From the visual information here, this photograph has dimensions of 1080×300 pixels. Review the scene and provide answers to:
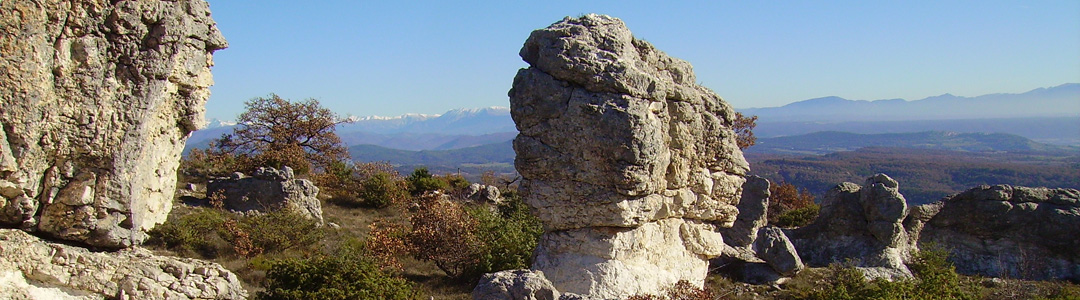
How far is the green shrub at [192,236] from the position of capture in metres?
14.8

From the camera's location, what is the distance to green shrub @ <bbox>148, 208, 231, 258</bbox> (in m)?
14.8

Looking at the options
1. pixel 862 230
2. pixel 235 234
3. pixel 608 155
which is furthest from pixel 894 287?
pixel 235 234

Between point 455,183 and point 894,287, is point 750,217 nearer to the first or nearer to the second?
point 894,287

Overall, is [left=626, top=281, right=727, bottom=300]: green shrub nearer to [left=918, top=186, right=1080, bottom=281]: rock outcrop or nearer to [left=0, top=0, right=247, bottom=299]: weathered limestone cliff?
[left=0, top=0, right=247, bottom=299]: weathered limestone cliff

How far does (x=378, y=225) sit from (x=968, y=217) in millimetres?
15795

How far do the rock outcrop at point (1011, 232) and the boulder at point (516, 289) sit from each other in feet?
39.7

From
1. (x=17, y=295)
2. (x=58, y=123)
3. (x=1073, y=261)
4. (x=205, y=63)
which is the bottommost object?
(x=1073, y=261)

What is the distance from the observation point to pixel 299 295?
9.66m

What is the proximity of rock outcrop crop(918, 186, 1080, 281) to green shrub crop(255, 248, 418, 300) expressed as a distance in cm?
1309

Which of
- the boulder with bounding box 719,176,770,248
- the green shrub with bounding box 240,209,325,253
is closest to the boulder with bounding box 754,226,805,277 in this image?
the boulder with bounding box 719,176,770,248

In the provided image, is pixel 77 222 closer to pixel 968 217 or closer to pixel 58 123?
pixel 58 123

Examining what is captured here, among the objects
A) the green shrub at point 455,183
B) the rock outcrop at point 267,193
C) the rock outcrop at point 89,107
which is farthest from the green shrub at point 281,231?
the green shrub at point 455,183

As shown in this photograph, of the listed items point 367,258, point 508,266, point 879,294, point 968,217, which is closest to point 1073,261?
point 968,217

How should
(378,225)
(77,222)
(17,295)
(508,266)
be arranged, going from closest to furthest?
(17,295), (77,222), (508,266), (378,225)
